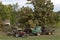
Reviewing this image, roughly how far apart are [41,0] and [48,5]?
1156mm

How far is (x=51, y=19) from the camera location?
2662 centimetres

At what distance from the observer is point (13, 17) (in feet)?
112

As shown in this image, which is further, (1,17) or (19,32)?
(1,17)

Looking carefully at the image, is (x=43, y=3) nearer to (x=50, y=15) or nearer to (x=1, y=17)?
(x=50, y=15)

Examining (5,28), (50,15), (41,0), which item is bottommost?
(5,28)

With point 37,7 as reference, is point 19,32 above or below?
below

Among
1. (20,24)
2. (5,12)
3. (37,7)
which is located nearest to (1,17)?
(5,12)

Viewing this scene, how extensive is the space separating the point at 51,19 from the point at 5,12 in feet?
26.7

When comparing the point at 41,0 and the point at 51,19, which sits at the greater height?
the point at 41,0

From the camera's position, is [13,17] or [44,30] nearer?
[44,30]

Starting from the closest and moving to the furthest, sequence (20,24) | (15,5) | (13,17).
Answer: (20,24), (13,17), (15,5)

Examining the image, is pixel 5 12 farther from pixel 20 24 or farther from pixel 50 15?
pixel 50 15

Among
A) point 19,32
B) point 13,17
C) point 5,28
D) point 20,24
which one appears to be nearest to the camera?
point 19,32

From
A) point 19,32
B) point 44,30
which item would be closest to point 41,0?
point 44,30
